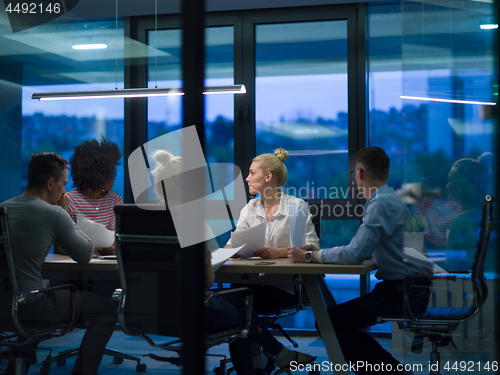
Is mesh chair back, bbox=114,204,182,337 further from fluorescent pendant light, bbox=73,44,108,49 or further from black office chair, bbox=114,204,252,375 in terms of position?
fluorescent pendant light, bbox=73,44,108,49

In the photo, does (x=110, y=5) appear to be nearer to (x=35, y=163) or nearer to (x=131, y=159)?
(x=131, y=159)

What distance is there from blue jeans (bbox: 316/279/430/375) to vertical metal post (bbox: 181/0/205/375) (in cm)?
180

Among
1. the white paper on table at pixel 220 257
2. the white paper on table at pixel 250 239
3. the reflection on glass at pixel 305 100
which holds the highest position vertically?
the reflection on glass at pixel 305 100

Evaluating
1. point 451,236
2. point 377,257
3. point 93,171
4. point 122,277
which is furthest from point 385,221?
point 93,171

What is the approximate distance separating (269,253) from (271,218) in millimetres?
699

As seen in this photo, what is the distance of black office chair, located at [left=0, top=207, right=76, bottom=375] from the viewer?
7.63 ft

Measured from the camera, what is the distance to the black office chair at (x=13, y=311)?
7.63 feet

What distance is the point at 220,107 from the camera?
4.97 m

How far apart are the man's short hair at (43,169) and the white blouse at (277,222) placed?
53.9 inches

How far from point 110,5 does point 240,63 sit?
4.51 ft

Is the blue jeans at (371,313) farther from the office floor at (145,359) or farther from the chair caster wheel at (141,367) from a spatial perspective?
the chair caster wheel at (141,367)

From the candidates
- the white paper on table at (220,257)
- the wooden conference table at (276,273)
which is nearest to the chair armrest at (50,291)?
the wooden conference table at (276,273)

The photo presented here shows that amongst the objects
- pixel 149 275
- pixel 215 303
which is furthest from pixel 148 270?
pixel 215 303

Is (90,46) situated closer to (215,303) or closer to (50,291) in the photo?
(50,291)
